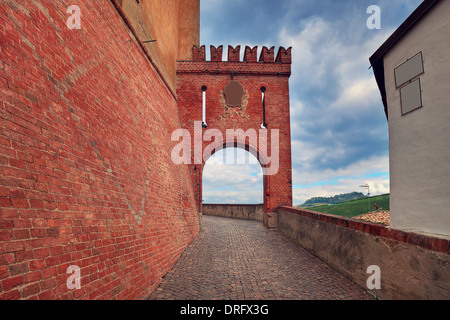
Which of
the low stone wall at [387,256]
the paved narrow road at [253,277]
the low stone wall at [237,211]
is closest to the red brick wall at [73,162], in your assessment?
the paved narrow road at [253,277]

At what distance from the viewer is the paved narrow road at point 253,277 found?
4.08 metres

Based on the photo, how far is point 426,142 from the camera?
366 cm

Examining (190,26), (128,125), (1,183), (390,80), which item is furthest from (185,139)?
(1,183)

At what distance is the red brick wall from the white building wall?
16.1 ft

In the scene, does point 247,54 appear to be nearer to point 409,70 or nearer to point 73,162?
point 409,70

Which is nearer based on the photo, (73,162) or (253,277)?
(73,162)

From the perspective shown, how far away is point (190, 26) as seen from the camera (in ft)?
45.5

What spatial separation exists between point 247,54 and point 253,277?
11.8 meters

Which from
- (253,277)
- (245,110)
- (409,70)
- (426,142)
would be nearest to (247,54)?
(245,110)

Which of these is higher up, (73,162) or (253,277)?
(73,162)

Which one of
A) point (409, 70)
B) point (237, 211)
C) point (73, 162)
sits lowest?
point (237, 211)

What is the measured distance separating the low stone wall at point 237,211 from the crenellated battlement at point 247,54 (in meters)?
9.66
